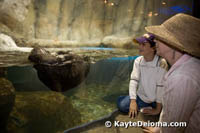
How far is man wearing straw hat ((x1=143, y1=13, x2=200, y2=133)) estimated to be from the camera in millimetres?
738

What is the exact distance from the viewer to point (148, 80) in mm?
1925

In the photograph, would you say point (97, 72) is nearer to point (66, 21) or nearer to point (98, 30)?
point (98, 30)

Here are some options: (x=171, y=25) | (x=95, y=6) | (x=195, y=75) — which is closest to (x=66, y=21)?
(x=95, y=6)

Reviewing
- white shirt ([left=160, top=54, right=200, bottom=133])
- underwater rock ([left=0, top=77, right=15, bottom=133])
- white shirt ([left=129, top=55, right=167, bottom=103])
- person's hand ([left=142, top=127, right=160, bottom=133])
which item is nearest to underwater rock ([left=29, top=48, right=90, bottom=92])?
underwater rock ([left=0, top=77, right=15, bottom=133])

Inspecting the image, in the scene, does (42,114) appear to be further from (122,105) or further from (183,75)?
(183,75)

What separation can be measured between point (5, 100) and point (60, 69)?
3.32ft

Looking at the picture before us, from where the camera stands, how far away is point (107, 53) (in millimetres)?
2568

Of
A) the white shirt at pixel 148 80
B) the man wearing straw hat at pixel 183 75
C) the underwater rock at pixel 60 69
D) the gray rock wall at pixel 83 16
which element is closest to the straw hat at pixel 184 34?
the man wearing straw hat at pixel 183 75

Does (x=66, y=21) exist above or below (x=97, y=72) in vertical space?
above

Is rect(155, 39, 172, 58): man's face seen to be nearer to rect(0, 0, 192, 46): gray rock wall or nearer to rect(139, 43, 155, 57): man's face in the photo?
rect(139, 43, 155, 57): man's face

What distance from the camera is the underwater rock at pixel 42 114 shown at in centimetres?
240

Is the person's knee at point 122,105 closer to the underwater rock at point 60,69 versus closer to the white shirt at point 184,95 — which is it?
the underwater rock at point 60,69

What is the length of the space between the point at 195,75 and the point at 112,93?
247 cm

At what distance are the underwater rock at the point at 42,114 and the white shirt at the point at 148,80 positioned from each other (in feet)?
4.26
